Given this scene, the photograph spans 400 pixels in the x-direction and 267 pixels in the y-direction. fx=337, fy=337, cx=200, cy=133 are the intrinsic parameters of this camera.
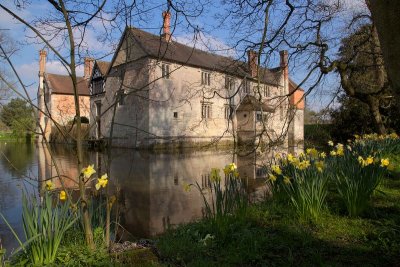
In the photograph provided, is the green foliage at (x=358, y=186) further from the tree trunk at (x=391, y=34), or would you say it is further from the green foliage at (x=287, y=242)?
the tree trunk at (x=391, y=34)

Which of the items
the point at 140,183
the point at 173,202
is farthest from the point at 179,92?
the point at 173,202

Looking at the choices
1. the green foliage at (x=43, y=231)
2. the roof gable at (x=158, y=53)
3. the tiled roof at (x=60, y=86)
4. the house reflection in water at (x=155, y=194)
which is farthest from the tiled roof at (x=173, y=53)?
the tiled roof at (x=60, y=86)

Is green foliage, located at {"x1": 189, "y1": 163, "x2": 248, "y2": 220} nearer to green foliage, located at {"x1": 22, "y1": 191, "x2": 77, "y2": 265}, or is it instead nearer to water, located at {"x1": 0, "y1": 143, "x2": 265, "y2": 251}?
water, located at {"x1": 0, "y1": 143, "x2": 265, "y2": 251}

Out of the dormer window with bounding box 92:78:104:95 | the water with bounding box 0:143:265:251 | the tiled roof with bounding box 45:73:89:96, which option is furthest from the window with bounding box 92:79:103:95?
the water with bounding box 0:143:265:251

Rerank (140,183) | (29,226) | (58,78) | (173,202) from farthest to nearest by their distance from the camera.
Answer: (58,78) < (140,183) < (173,202) < (29,226)

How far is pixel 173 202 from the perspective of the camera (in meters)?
8.54

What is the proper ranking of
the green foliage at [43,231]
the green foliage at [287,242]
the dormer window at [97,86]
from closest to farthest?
the green foliage at [43,231] < the green foliage at [287,242] < the dormer window at [97,86]

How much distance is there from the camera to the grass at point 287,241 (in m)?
3.45

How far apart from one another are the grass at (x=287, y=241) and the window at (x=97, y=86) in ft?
98.1

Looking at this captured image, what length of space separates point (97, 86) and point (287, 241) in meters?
32.0

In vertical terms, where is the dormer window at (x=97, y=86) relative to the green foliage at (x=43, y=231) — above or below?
above

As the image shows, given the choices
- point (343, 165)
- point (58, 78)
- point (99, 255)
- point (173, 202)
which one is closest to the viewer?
point (99, 255)

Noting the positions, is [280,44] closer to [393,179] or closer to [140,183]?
[393,179]

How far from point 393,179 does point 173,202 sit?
526 cm
